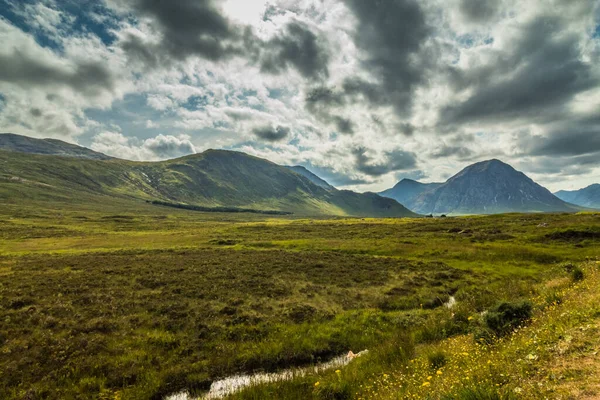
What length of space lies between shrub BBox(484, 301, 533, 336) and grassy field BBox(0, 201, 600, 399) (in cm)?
28

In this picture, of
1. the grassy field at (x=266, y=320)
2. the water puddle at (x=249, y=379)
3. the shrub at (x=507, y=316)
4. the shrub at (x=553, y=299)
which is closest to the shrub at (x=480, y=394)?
the grassy field at (x=266, y=320)

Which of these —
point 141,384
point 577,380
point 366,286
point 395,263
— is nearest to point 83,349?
point 141,384

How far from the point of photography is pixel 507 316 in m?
14.2

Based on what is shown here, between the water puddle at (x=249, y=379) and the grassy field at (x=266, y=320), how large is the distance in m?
0.65

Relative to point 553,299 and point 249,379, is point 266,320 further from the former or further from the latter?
point 553,299

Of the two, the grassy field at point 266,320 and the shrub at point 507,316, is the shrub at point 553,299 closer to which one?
the grassy field at point 266,320

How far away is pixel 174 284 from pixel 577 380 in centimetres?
3402

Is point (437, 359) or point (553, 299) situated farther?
point (553, 299)

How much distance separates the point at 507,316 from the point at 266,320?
54.2ft

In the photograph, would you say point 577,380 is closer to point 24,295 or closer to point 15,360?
point 15,360

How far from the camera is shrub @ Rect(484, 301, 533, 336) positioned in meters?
13.3

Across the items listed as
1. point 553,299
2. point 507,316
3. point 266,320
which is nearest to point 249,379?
point 266,320

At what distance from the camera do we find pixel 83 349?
57.3 ft

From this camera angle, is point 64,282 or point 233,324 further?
point 64,282
